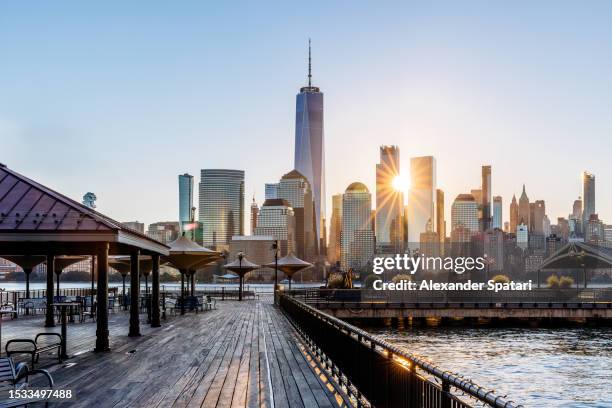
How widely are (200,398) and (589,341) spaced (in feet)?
149

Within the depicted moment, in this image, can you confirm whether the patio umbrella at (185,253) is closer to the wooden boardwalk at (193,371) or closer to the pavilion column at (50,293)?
the pavilion column at (50,293)

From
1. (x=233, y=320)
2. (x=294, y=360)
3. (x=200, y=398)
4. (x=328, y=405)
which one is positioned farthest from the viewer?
(x=233, y=320)

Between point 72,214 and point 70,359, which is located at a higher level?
point 72,214

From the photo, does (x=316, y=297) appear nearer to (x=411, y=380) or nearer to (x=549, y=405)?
(x=549, y=405)

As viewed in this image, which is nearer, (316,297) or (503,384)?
(503,384)

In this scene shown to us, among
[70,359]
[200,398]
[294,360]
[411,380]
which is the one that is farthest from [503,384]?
[411,380]

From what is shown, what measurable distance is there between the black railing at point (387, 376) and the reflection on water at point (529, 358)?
57.8ft

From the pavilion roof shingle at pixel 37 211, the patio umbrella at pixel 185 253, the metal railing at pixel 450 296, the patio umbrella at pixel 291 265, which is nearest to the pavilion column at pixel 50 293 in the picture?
the patio umbrella at pixel 185 253

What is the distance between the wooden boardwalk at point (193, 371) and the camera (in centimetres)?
1062

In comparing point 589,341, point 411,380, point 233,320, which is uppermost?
point 411,380

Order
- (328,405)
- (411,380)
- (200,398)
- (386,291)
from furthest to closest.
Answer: (386,291)
(200,398)
(328,405)
(411,380)

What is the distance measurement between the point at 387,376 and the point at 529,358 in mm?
34941

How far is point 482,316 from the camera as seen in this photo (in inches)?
2327

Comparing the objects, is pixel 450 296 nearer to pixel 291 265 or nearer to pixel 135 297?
pixel 291 265
